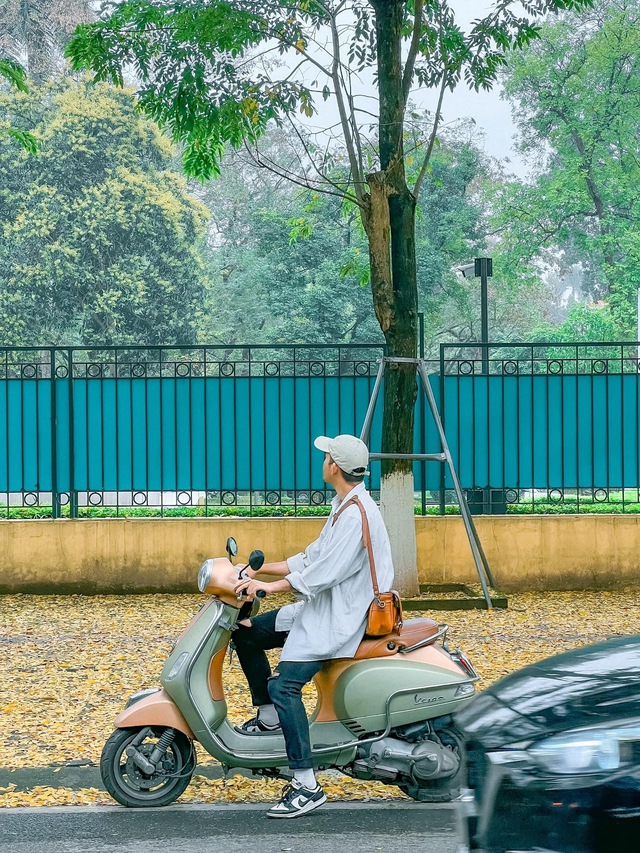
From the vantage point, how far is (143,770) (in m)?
4.98

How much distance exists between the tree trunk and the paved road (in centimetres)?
512

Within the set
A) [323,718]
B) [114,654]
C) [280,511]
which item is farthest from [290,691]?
[280,511]

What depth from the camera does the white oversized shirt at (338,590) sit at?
15.8 ft

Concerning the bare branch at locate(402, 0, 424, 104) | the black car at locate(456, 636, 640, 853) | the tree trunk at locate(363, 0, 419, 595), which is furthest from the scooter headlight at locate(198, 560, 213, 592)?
the bare branch at locate(402, 0, 424, 104)

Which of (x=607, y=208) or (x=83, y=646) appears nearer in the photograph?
(x=83, y=646)

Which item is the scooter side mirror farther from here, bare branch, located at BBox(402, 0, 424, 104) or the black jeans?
bare branch, located at BBox(402, 0, 424, 104)

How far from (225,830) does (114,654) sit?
3883 mm

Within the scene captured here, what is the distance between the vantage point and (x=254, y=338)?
Answer: 4109cm

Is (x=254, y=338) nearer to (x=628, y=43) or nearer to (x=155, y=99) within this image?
(x=628, y=43)

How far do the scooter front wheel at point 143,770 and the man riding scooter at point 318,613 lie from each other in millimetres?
302

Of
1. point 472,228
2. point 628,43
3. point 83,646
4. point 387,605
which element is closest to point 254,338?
point 472,228

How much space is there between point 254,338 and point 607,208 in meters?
13.2

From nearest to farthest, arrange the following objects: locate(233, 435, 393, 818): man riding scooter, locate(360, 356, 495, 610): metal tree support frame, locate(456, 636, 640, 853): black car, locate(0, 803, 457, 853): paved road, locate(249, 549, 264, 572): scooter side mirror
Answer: locate(456, 636, 640, 853): black car < locate(0, 803, 457, 853): paved road < locate(249, 549, 264, 572): scooter side mirror < locate(233, 435, 393, 818): man riding scooter < locate(360, 356, 495, 610): metal tree support frame

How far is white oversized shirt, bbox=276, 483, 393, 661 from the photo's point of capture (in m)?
4.82
